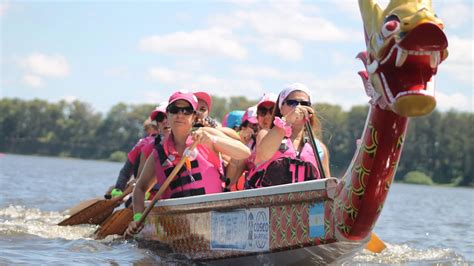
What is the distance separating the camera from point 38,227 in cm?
1045

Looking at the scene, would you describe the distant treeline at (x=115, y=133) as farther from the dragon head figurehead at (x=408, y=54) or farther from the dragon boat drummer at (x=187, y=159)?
the dragon head figurehead at (x=408, y=54)

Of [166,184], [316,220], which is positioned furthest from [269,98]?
[316,220]

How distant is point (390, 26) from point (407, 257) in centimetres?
A: 567

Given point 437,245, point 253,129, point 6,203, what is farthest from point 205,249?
point 6,203

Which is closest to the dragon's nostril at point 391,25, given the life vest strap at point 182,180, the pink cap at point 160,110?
the life vest strap at point 182,180

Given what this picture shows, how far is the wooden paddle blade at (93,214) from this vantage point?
35.9ft

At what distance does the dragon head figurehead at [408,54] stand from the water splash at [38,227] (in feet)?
20.2

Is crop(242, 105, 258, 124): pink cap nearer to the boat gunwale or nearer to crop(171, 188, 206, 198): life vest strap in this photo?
crop(171, 188, 206, 198): life vest strap

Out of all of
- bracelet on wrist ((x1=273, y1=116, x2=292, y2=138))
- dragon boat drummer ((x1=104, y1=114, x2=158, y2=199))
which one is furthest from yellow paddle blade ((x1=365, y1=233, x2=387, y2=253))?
dragon boat drummer ((x1=104, y1=114, x2=158, y2=199))

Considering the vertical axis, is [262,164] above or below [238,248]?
above

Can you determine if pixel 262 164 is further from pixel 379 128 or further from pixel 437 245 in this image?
pixel 437 245

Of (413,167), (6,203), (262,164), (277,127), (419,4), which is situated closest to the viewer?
(419,4)

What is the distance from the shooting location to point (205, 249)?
655 centimetres

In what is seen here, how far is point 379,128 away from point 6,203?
1206 cm
